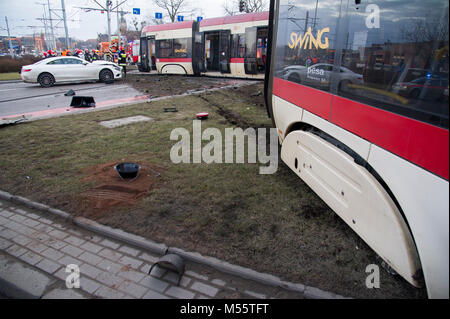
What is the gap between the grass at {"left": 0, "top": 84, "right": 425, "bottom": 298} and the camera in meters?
3.01

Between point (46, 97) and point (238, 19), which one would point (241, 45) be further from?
point (46, 97)

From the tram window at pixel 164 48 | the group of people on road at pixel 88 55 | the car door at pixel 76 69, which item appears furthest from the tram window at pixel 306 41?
the group of people on road at pixel 88 55

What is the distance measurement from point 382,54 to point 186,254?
2.74 metres

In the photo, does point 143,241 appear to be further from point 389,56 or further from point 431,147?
point 389,56

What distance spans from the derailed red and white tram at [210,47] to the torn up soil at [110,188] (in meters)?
14.1

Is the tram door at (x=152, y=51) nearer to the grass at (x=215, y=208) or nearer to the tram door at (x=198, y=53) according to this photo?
the tram door at (x=198, y=53)

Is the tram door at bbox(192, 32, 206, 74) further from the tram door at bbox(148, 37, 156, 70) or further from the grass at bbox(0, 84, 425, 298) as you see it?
the grass at bbox(0, 84, 425, 298)

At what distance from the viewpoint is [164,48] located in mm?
22094

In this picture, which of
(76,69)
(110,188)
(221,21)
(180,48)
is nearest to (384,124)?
(110,188)

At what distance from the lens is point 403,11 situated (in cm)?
253

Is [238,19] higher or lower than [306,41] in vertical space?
higher

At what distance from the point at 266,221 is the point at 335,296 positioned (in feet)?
4.28

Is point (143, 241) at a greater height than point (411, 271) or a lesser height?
lesser
